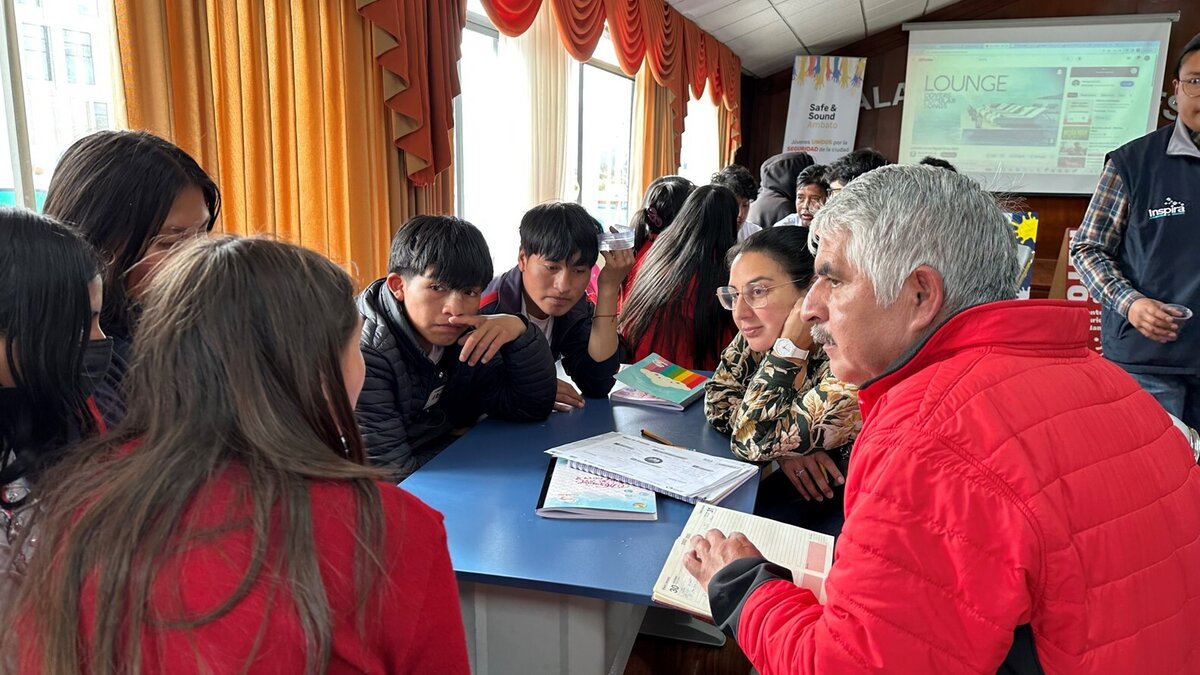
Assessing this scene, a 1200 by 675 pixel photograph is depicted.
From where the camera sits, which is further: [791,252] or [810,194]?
[810,194]

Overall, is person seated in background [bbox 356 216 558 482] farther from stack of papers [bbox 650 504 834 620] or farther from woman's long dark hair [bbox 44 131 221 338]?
stack of papers [bbox 650 504 834 620]

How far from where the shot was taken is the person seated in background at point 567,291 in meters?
2.04

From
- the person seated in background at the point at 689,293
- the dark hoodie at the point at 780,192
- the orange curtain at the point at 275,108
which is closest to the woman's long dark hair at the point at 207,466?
the orange curtain at the point at 275,108

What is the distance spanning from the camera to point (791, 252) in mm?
1641

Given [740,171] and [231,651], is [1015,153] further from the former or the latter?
[231,651]

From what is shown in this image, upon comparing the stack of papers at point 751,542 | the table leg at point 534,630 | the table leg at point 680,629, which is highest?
the stack of papers at point 751,542

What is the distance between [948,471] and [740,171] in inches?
142

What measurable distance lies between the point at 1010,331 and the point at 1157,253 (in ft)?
5.80

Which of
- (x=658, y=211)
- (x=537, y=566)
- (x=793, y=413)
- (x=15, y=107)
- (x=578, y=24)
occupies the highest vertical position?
(x=578, y=24)

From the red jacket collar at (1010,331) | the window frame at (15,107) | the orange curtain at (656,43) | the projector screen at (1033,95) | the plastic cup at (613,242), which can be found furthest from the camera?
the projector screen at (1033,95)

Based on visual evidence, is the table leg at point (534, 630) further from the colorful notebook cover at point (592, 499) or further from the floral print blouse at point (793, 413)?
the floral print blouse at point (793, 413)

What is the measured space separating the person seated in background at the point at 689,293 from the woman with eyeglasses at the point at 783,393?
0.46 meters

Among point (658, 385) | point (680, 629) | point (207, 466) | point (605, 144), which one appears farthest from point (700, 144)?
point (207, 466)

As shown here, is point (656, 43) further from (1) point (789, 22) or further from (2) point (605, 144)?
(1) point (789, 22)
